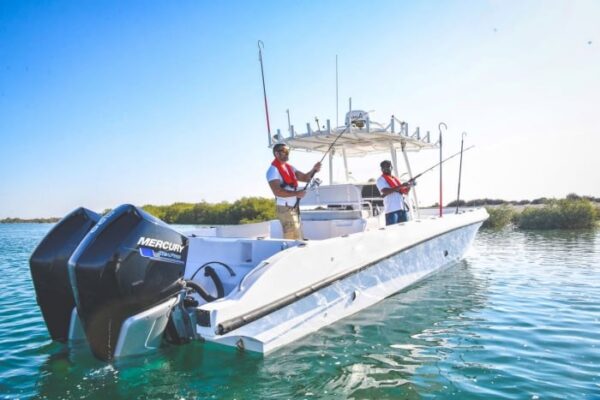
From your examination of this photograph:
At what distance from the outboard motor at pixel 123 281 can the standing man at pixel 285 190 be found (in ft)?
5.71

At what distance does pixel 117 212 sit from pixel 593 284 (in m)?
7.49

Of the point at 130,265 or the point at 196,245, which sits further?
the point at 196,245

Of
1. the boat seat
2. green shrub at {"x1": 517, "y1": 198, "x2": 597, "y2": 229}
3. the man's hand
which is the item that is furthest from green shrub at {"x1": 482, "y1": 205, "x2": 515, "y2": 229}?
the man's hand

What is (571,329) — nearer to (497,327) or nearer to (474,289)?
(497,327)

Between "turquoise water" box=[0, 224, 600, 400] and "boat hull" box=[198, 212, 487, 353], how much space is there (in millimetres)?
140

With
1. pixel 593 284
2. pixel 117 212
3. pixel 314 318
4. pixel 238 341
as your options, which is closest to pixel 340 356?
pixel 314 318

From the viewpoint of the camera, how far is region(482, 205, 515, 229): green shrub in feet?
67.9

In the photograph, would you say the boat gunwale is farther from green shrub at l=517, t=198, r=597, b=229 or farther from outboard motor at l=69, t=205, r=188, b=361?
green shrub at l=517, t=198, r=597, b=229

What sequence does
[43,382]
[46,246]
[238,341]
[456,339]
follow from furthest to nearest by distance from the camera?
[456,339], [46,246], [238,341], [43,382]

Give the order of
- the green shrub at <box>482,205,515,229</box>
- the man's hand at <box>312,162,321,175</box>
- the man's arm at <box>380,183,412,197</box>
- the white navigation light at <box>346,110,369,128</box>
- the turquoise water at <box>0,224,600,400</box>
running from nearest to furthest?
the turquoise water at <box>0,224,600,400</box> < the man's hand at <box>312,162,321,175</box> < the man's arm at <box>380,183,412,197</box> < the white navigation light at <box>346,110,369,128</box> < the green shrub at <box>482,205,515,229</box>

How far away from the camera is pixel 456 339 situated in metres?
4.62

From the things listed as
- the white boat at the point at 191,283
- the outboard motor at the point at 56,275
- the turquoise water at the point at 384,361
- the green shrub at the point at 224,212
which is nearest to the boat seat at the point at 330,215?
the white boat at the point at 191,283

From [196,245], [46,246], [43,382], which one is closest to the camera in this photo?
[43,382]

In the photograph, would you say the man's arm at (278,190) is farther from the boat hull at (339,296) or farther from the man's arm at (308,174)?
the boat hull at (339,296)
